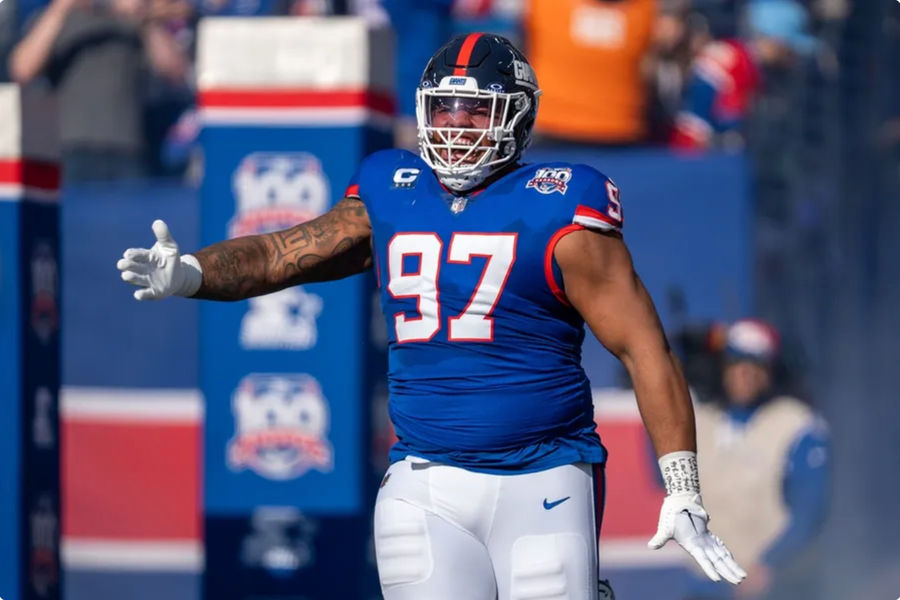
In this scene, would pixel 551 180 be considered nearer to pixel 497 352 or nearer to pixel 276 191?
pixel 497 352

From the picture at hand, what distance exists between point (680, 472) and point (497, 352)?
553 millimetres

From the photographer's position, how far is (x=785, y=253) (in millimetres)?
8781

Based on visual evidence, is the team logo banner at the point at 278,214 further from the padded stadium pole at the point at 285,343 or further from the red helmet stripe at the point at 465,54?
the red helmet stripe at the point at 465,54

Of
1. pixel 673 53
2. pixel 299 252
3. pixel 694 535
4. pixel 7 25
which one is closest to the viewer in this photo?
pixel 694 535

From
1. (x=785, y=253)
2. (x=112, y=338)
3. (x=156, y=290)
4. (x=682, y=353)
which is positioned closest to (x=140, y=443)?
(x=112, y=338)

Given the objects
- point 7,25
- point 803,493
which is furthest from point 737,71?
point 7,25

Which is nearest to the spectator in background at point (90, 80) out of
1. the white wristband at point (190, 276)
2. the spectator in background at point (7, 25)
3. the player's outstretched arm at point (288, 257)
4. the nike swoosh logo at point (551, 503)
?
the spectator in background at point (7, 25)

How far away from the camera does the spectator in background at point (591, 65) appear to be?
857 centimetres

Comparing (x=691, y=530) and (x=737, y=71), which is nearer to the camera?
(x=691, y=530)

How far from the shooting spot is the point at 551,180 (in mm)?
4383

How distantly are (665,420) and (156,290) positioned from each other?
1.33 meters

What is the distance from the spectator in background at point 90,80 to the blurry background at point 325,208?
0.01m

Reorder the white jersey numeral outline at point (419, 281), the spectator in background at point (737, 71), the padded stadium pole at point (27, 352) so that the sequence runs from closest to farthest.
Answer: the white jersey numeral outline at point (419, 281)
the padded stadium pole at point (27, 352)
the spectator in background at point (737, 71)

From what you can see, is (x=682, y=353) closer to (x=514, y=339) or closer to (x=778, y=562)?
(x=778, y=562)
